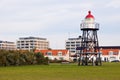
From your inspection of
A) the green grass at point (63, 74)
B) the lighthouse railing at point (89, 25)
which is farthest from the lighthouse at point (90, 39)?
the green grass at point (63, 74)

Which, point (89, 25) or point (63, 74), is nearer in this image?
point (63, 74)

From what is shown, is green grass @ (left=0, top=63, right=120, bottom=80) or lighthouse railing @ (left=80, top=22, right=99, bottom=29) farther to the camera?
lighthouse railing @ (left=80, top=22, right=99, bottom=29)

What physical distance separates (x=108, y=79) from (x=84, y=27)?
4865 centimetres

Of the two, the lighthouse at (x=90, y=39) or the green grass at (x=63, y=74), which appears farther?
the lighthouse at (x=90, y=39)

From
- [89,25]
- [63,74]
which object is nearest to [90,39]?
[89,25]

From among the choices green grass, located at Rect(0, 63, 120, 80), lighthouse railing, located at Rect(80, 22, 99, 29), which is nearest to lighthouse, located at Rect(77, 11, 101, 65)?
lighthouse railing, located at Rect(80, 22, 99, 29)

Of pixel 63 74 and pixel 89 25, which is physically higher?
pixel 89 25

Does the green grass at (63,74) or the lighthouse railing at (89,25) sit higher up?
the lighthouse railing at (89,25)

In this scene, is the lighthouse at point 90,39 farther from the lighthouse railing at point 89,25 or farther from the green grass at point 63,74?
the green grass at point 63,74

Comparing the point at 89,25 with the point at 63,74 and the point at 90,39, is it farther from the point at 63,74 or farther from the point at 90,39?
the point at 63,74

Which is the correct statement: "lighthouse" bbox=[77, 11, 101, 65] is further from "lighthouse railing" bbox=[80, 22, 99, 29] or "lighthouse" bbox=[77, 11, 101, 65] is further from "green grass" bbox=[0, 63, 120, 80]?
"green grass" bbox=[0, 63, 120, 80]

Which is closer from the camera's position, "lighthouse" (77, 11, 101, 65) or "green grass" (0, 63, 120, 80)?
"green grass" (0, 63, 120, 80)

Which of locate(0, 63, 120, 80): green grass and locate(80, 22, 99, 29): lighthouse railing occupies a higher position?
locate(80, 22, 99, 29): lighthouse railing

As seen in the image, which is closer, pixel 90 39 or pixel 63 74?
pixel 63 74
